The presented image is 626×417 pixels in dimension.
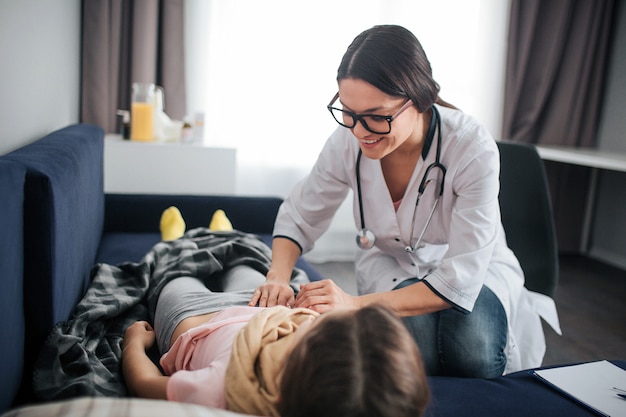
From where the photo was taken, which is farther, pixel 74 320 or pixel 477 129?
pixel 477 129

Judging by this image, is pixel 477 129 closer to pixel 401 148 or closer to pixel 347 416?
pixel 401 148

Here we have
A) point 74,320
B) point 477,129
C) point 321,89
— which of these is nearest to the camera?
point 74,320

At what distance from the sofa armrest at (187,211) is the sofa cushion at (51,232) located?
88cm

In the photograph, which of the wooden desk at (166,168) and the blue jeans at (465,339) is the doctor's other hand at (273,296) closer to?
the blue jeans at (465,339)

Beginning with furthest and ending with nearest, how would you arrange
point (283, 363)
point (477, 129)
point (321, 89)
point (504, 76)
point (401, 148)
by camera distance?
1. point (504, 76)
2. point (321, 89)
3. point (401, 148)
4. point (477, 129)
5. point (283, 363)

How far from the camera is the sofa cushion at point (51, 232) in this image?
111 centimetres

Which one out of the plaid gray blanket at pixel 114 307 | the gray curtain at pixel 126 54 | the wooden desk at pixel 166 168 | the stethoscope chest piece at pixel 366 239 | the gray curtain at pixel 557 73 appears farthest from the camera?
the gray curtain at pixel 557 73

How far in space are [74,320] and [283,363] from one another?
69 centimetres

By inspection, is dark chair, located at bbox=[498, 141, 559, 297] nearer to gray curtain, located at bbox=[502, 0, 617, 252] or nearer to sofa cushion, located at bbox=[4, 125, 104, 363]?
sofa cushion, located at bbox=[4, 125, 104, 363]

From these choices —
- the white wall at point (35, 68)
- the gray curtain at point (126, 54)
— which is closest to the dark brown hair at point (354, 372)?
the white wall at point (35, 68)

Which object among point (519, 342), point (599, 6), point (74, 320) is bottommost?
point (519, 342)

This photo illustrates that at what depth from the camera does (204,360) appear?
1.05 metres

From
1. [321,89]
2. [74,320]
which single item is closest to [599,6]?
[321,89]

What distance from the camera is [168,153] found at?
9.24ft
